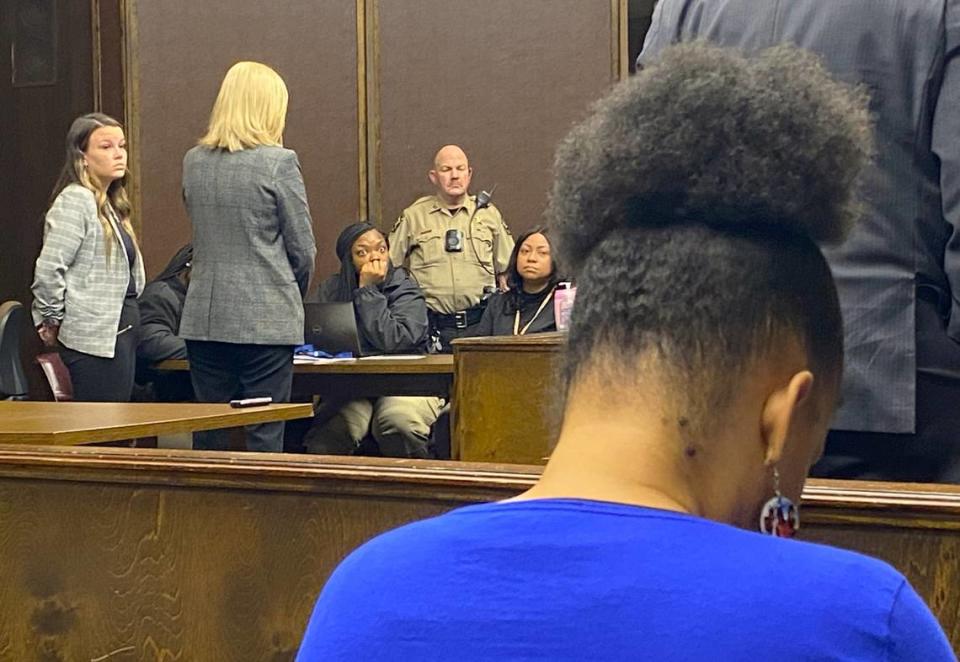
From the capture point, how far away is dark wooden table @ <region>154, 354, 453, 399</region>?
4.53 metres

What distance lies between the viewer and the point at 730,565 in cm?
68

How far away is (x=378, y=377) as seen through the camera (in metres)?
4.64

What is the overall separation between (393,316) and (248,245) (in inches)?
47.4

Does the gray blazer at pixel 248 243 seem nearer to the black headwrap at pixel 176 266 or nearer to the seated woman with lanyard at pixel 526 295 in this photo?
the seated woman with lanyard at pixel 526 295

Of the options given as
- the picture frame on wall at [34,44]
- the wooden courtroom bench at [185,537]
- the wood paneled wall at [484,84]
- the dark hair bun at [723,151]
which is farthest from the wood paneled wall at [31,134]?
the dark hair bun at [723,151]

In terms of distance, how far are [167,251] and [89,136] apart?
2.69 metres

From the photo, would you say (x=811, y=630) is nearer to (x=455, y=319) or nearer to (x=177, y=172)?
(x=455, y=319)

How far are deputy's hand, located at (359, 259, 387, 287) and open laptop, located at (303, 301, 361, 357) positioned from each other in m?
0.21

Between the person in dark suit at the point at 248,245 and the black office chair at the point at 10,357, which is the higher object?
the person in dark suit at the point at 248,245

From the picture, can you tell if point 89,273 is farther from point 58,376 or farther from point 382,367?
point 382,367

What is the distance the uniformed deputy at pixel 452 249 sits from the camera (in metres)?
5.62

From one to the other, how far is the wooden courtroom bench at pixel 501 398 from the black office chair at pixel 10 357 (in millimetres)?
1844

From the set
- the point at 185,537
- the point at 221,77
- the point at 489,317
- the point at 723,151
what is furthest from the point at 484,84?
the point at 723,151

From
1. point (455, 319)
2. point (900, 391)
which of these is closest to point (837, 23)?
point (900, 391)
